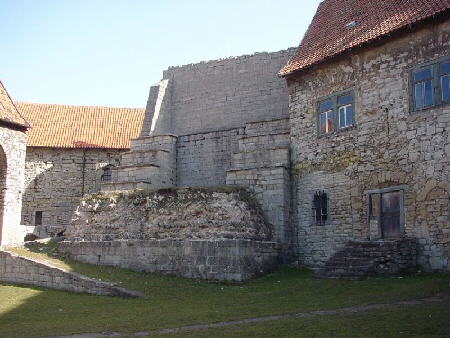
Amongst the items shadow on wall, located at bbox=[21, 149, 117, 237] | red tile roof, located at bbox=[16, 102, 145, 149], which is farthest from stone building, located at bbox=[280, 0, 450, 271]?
shadow on wall, located at bbox=[21, 149, 117, 237]

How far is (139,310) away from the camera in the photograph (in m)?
12.6

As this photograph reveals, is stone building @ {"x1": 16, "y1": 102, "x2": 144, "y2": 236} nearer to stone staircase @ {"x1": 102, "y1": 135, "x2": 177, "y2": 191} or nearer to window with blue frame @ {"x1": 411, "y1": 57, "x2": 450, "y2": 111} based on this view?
stone staircase @ {"x1": 102, "y1": 135, "x2": 177, "y2": 191}

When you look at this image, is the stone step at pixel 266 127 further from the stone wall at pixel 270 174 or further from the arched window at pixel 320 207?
the arched window at pixel 320 207

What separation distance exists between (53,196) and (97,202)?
14418mm

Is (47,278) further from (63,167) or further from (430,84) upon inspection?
(63,167)

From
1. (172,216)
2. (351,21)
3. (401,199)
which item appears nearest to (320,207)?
(401,199)

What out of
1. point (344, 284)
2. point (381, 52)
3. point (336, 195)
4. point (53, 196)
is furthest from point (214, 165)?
point (53, 196)

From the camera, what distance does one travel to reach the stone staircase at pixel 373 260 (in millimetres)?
15070

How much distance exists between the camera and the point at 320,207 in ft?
61.9

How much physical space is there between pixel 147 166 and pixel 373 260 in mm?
10400

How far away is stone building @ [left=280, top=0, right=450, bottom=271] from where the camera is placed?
1584 centimetres

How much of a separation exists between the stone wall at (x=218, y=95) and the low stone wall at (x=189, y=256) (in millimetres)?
7908

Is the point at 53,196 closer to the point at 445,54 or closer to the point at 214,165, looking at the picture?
the point at 214,165

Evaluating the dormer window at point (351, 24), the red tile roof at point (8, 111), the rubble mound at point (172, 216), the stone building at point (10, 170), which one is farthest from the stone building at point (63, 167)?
the dormer window at point (351, 24)
